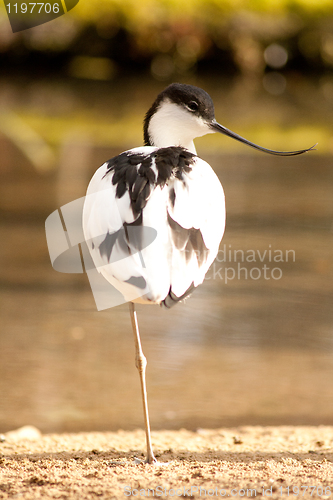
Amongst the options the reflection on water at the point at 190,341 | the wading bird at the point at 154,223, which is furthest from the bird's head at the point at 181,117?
the reflection on water at the point at 190,341

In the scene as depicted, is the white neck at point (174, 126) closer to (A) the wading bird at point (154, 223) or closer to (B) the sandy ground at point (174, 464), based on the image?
(A) the wading bird at point (154, 223)

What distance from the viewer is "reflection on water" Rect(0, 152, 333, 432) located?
12.2 feet

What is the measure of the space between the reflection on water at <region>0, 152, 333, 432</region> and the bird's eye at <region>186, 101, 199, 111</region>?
1.70m

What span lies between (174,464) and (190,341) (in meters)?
1.76

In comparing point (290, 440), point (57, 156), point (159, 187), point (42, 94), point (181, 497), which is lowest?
point (290, 440)

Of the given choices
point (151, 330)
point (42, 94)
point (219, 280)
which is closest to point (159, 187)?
point (151, 330)

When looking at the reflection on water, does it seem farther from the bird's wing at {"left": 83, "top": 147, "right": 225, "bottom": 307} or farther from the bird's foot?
the bird's wing at {"left": 83, "top": 147, "right": 225, "bottom": 307}

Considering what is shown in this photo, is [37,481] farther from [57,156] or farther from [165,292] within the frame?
[57,156]

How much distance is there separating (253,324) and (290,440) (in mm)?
1625

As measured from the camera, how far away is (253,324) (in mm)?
4816

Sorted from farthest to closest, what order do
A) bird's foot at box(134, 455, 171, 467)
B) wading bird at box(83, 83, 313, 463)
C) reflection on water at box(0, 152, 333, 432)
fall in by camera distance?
1. reflection on water at box(0, 152, 333, 432)
2. bird's foot at box(134, 455, 171, 467)
3. wading bird at box(83, 83, 313, 463)

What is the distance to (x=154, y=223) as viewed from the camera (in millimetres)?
2707

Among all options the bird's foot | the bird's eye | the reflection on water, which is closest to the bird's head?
the bird's eye

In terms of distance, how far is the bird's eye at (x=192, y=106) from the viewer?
345 cm
